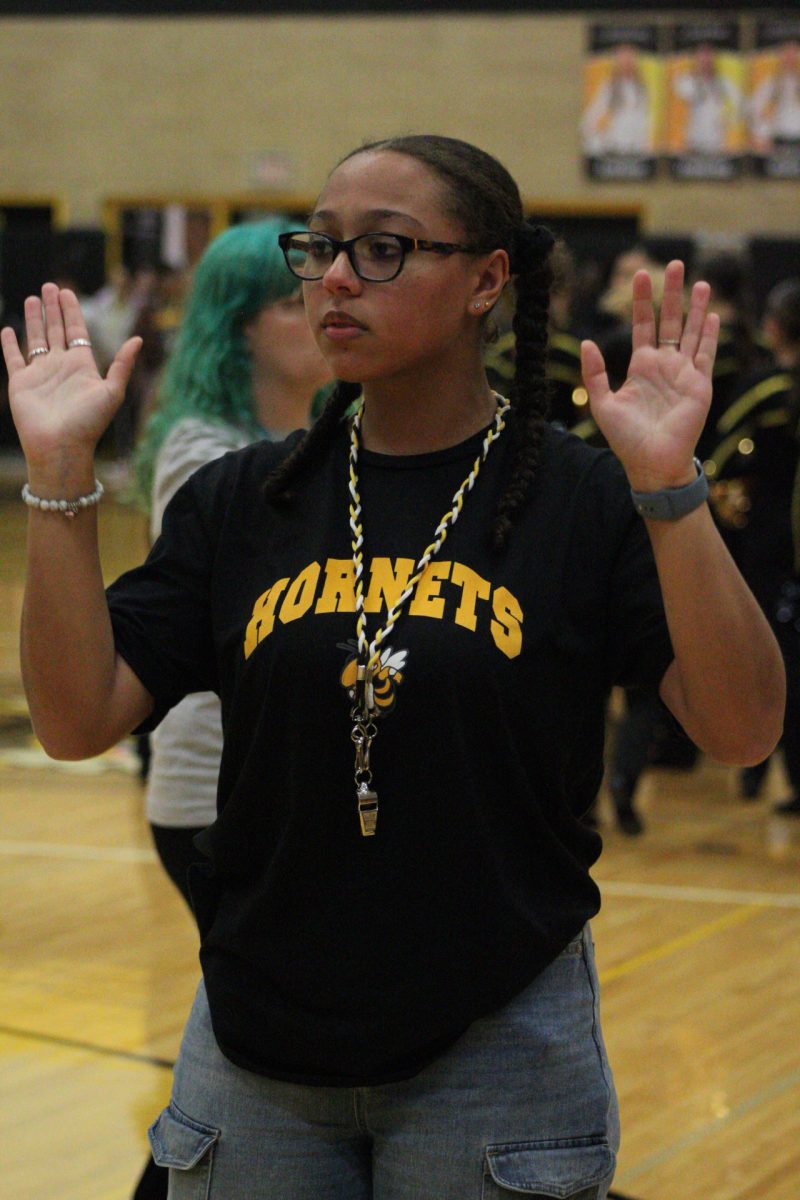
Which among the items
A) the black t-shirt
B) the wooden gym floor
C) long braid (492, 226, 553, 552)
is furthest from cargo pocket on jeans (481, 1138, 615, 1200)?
the wooden gym floor

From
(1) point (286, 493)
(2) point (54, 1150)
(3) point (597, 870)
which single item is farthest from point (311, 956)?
(3) point (597, 870)

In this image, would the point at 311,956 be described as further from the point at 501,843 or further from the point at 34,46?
the point at 34,46

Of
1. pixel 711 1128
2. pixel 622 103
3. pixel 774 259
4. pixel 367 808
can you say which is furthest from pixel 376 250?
pixel 622 103

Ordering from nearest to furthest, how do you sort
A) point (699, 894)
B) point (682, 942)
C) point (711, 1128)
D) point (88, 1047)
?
1. point (711, 1128)
2. point (88, 1047)
3. point (682, 942)
4. point (699, 894)

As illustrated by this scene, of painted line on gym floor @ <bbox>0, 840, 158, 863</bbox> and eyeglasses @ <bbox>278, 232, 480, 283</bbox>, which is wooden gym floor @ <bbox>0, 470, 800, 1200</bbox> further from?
eyeglasses @ <bbox>278, 232, 480, 283</bbox>

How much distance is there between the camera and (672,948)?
5059mm

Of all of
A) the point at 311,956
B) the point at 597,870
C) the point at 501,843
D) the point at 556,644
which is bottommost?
the point at 597,870

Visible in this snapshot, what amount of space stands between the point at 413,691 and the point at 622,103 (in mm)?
15117

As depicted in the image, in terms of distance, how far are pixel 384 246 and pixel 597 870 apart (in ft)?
14.6

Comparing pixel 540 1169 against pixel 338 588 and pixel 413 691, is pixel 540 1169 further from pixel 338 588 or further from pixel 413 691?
pixel 338 588

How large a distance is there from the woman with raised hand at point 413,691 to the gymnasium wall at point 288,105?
14.6 metres

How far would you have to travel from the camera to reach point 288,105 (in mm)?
16891

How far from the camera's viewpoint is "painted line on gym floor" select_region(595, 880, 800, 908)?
18.3 feet

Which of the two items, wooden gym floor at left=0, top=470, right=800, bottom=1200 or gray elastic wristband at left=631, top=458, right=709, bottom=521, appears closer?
gray elastic wristband at left=631, top=458, right=709, bottom=521
